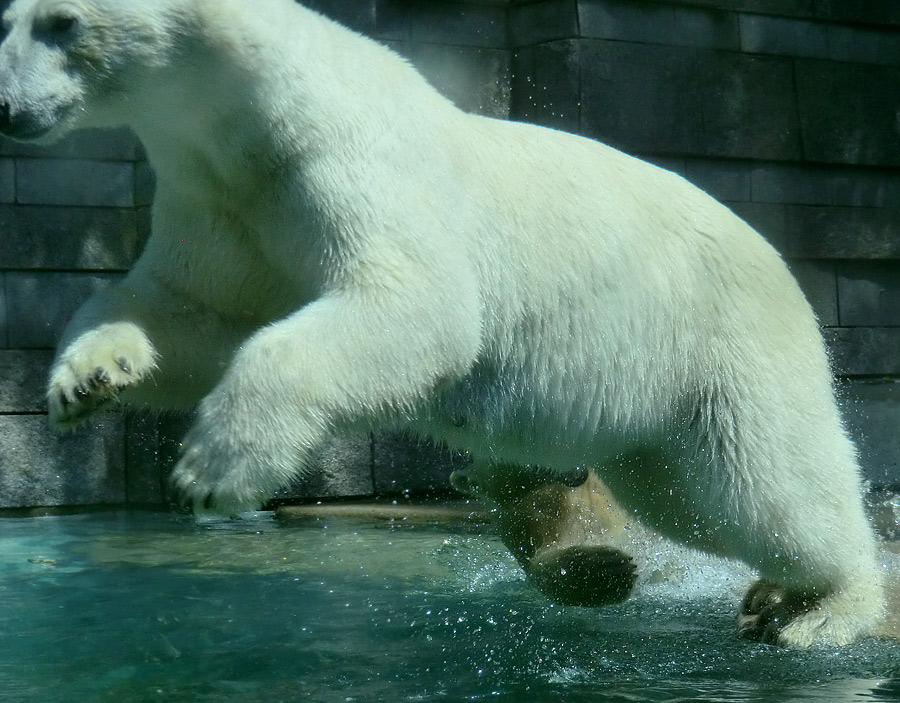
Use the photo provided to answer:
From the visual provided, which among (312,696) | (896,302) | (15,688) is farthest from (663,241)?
(896,302)

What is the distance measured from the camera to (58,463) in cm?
568

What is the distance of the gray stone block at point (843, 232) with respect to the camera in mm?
6574

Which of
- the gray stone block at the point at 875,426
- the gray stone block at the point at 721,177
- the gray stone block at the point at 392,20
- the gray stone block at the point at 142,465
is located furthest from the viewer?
the gray stone block at the point at 875,426

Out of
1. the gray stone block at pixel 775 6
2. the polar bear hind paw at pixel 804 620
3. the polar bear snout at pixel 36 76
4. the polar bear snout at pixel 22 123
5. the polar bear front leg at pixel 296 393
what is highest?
the gray stone block at pixel 775 6

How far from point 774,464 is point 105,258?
3685mm

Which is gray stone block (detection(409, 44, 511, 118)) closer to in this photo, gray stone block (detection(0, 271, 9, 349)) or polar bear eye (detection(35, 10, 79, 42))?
gray stone block (detection(0, 271, 9, 349))

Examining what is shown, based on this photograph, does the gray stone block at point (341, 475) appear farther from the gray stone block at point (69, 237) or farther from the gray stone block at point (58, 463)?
the gray stone block at point (69, 237)

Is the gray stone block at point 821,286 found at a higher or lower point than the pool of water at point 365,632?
higher

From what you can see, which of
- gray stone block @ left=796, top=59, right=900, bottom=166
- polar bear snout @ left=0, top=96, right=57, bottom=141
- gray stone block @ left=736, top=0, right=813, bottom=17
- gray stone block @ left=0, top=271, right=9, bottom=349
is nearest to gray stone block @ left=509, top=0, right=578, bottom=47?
gray stone block @ left=736, top=0, right=813, bottom=17

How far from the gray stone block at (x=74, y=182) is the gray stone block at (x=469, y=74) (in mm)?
1520

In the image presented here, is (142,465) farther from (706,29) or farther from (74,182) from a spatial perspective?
(706,29)

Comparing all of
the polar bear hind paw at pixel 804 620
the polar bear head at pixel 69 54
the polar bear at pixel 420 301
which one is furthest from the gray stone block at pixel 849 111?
the polar bear head at pixel 69 54

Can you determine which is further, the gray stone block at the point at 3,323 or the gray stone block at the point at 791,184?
the gray stone block at the point at 791,184

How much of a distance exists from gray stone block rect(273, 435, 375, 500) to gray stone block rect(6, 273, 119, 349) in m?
1.30
